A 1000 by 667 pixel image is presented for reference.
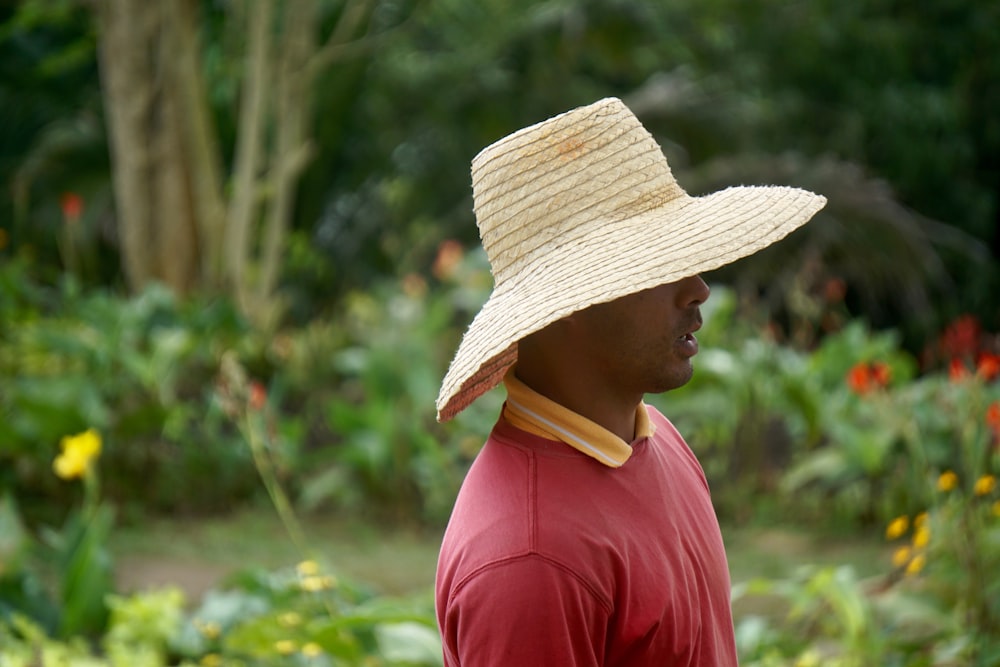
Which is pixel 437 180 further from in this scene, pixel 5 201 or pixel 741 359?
pixel 741 359

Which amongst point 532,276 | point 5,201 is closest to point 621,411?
point 532,276

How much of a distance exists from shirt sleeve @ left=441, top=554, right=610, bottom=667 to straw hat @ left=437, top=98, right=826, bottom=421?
10.0 inches

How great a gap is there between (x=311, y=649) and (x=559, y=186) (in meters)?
1.83

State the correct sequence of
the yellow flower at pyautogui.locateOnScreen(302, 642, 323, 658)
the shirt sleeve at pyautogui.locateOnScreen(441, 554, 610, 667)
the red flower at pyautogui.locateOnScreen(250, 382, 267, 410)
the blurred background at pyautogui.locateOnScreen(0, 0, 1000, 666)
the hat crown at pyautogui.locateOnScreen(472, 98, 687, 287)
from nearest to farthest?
the shirt sleeve at pyautogui.locateOnScreen(441, 554, 610, 667) → the hat crown at pyautogui.locateOnScreen(472, 98, 687, 287) → the yellow flower at pyautogui.locateOnScreen(302, 642, 323, 658) → the blurred background at pyautogui.locateOnScreen(0, 0, 1000, 666) → the red flower at pyautogui.locateOnScreen(250, 382, 267, 410)

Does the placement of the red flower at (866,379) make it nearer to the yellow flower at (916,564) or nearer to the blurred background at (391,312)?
the blurred background at (391,312)

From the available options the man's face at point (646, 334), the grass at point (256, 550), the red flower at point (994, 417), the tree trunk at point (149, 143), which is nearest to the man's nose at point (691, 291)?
the man's face at point (646, 334)

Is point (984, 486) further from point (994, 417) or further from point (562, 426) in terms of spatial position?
point (562, 426)

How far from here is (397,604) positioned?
342 centimetres

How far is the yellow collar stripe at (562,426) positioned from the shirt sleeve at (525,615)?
0.60 feet

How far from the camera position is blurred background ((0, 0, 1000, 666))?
375 cm

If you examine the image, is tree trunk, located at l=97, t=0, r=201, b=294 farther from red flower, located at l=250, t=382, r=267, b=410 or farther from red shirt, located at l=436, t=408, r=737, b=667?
red shirt, located at l=436, t=408, r=737, b=667

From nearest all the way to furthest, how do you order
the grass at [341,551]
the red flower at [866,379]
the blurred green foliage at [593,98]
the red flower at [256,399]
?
1. the red flower at [256,399]
2. the red flower at [866,379]
3. the grass at [341,551]
4. the blurred green foliage at [593,98]

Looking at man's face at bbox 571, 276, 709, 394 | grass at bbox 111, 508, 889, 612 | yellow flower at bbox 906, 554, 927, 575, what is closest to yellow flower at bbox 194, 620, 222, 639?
grass at bbox 111, 508, 889, 612

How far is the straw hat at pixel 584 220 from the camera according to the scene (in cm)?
156
